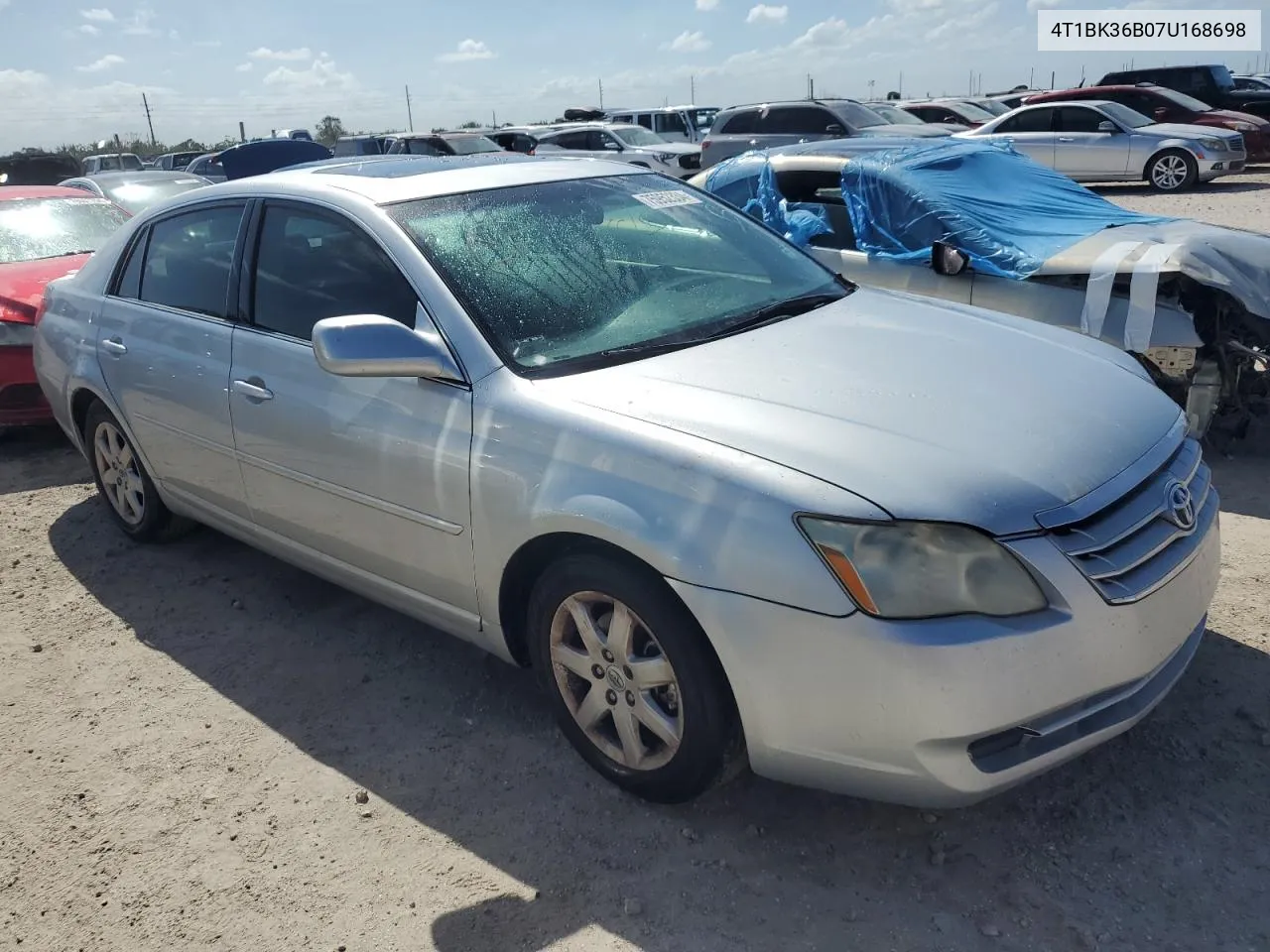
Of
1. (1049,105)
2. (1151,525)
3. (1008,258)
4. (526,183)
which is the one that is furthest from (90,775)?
(1049,105)

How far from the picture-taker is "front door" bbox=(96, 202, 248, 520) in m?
3.82

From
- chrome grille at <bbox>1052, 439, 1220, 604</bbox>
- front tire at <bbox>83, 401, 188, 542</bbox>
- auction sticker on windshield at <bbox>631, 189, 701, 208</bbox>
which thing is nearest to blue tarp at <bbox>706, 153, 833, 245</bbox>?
auction sticker on windshield at <bbox>631, 189, 701, 208</bbox>

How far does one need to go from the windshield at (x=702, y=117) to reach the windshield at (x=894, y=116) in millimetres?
8166

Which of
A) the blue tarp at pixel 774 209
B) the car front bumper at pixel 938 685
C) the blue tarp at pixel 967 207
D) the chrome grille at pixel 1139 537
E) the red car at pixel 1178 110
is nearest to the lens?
the car front bumper at pixel 938 685

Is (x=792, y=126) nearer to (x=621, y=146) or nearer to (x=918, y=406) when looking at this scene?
(x=621, y=146)

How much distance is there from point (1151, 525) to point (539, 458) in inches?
58.3

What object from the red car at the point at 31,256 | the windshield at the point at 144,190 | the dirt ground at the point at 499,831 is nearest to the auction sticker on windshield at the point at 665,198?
the dirt ground at the point at 499,831

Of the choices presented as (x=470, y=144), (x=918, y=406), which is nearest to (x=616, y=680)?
(x=918, y=406)

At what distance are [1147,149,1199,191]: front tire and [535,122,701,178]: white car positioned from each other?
7.58 m

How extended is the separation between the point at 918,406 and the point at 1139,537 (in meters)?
0.58

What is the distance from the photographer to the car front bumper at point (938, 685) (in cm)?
219

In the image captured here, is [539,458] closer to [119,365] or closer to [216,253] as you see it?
[216,253]

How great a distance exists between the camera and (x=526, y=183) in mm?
3537

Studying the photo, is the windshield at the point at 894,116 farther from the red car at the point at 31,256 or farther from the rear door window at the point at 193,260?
the rear door window at the point at 193,260
